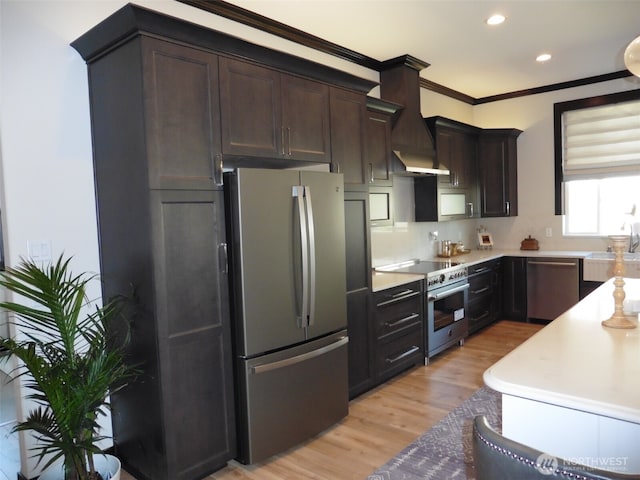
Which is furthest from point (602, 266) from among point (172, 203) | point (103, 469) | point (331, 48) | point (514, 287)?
point (103, 469)

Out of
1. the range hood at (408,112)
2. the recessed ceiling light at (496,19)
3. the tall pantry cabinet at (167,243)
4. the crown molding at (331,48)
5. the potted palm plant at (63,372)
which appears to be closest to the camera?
the potted palm plant at (63,372)

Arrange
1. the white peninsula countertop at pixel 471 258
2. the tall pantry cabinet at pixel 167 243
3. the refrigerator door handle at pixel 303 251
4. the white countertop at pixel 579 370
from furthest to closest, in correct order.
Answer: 1. the white peninsula countertop at pixel 471 258
2. the refrigerator door handle at pixel 303 251
3. the tall pantry cabinet at pixel 167 243
4. the white countertop at pixel 579 370

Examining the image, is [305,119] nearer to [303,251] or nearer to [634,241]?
[303,251]

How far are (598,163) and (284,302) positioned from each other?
186 inches

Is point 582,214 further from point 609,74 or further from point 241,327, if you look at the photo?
point 241,327

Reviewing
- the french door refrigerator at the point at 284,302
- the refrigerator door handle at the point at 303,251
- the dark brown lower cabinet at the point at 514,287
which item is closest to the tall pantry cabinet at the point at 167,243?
the french door refrigerator at the point at 284,302

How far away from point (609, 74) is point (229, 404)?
18.2ft

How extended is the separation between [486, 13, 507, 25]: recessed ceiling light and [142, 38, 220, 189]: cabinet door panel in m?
2.34

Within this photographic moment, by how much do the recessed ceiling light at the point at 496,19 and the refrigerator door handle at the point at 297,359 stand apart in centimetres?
274

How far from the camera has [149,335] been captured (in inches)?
89.8

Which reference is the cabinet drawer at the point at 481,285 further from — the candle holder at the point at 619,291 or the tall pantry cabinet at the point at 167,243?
the tall pantry cabinet at the point at 167,243

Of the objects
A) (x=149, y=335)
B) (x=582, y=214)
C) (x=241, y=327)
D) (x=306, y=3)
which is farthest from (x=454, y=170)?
(x=149, y=335)

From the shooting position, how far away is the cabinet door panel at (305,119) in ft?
9.20

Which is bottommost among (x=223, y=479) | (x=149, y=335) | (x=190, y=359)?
(x=223, y=479)
